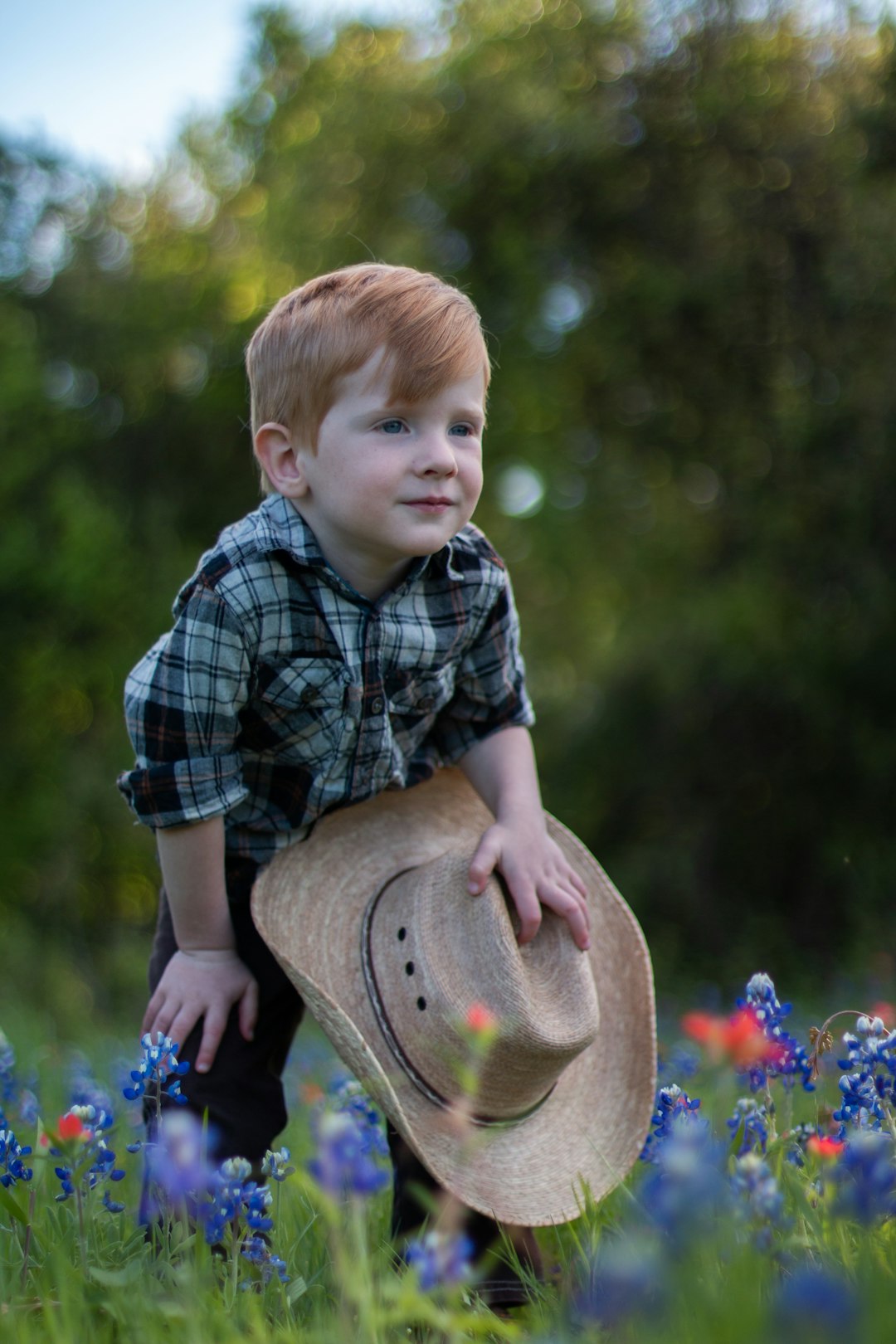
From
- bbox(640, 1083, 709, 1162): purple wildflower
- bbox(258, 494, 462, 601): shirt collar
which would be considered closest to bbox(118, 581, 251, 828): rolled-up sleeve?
bbox(258, 494, 462, 601): shirt collar

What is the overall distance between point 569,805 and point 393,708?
24.8 ft

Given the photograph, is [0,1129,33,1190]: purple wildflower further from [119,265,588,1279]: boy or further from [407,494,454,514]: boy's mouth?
[407,494,454,514]: boy's mouth

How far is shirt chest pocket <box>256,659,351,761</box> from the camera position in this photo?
233cm

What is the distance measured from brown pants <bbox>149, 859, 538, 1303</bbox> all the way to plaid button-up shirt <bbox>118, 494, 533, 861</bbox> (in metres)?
0.21

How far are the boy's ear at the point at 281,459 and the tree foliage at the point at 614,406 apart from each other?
6.47 meters

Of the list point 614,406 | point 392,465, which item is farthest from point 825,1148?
point 614,406

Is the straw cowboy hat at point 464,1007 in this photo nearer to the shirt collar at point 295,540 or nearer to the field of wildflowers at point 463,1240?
the field of wildflowers at point 463,1240

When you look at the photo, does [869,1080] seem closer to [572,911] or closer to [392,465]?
[572,911]

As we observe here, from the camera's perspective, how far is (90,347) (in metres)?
11.2

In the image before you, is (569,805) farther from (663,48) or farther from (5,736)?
(663,48)

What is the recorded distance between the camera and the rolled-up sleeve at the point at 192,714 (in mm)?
2250

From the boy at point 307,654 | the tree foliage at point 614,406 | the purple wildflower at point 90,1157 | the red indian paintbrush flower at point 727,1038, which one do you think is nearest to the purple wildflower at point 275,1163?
the purple wildflower at point 90,1157

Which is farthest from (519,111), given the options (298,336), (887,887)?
(298,336)

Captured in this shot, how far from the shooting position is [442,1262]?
1.23 meters
